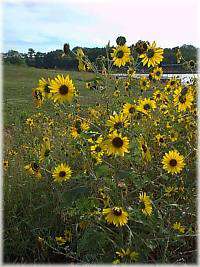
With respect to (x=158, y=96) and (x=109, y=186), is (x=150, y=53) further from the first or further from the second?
(x=158, y=96)

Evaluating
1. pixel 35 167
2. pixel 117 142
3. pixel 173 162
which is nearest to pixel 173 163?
pixel 173 162

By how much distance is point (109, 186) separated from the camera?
7.66ft

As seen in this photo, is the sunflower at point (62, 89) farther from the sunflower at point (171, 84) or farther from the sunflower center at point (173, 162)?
the sunflower at point (171, 84)

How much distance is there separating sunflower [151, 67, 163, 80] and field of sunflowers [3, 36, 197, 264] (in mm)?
484

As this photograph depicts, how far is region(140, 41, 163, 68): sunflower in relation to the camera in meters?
3.00

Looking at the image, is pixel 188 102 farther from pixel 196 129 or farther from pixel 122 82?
pixel 122 82

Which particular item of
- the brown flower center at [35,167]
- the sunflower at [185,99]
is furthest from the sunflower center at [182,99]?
the brown flower center at [35,167]

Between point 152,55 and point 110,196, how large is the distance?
1103 mm

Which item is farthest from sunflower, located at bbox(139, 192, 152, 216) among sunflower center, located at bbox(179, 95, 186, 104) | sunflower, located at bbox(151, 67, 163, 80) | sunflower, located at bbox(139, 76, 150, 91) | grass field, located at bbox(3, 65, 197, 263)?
sunflower, located at bbox(151, 67, 163, 80)

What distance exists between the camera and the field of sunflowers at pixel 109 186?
2227mm

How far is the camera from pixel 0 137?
4301 mm

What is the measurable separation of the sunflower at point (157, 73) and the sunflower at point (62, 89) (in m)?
1.77

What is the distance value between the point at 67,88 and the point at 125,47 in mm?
587

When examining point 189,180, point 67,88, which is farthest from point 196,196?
point 67,88
